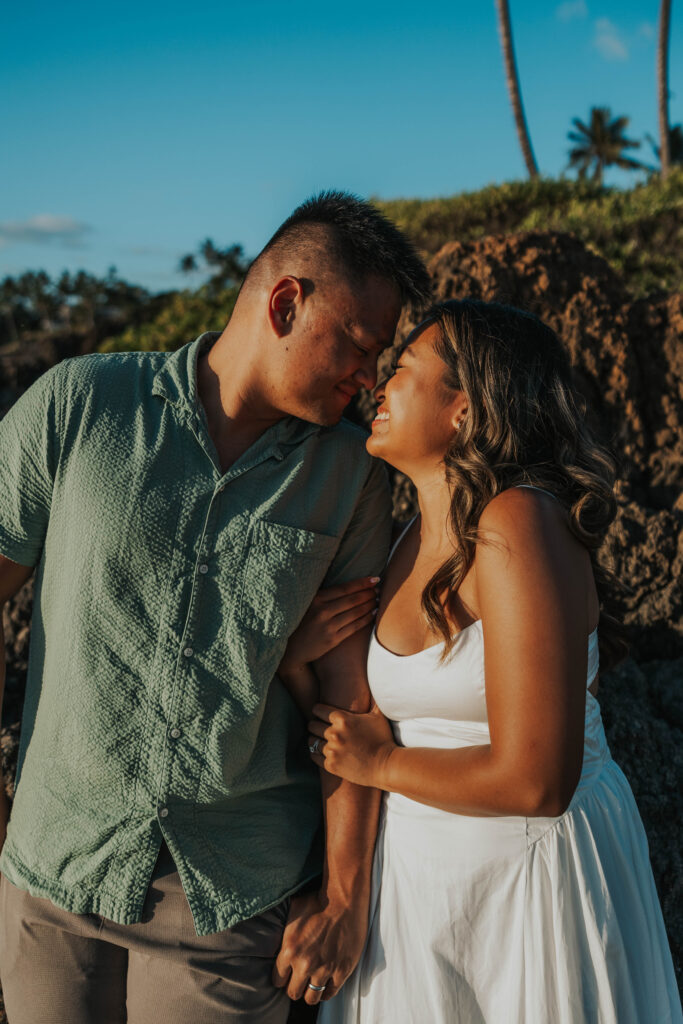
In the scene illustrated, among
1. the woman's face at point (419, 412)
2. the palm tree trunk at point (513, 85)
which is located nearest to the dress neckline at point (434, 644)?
the woman's face at point (419, 412)

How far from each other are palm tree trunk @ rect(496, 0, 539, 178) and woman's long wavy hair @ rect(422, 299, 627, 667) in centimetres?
1591

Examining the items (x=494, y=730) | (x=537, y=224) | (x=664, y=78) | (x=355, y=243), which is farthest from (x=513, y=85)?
(x=494, y=730)

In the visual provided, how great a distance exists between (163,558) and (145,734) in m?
0.46

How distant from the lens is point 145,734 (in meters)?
2.16

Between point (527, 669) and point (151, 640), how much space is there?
963 millimetres

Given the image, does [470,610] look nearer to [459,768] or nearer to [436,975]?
[459,768]

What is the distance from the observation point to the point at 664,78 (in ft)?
65.0

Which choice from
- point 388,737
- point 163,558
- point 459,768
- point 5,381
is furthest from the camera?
point 5,381

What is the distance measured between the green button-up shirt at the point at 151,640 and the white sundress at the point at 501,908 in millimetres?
357

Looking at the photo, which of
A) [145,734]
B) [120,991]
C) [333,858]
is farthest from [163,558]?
[120,991]

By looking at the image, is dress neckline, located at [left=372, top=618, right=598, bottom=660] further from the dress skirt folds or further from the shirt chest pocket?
the shirt chest pocket

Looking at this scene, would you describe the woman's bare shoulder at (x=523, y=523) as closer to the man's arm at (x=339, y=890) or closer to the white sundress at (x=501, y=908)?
the white sundress at (x=501, y=908)

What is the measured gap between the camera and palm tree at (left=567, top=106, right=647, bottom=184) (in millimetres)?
38156

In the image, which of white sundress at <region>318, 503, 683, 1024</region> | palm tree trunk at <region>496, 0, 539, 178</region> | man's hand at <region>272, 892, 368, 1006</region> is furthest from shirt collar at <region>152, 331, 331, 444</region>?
palm tree trunk at <region>496, 0, 539, 178</region>
